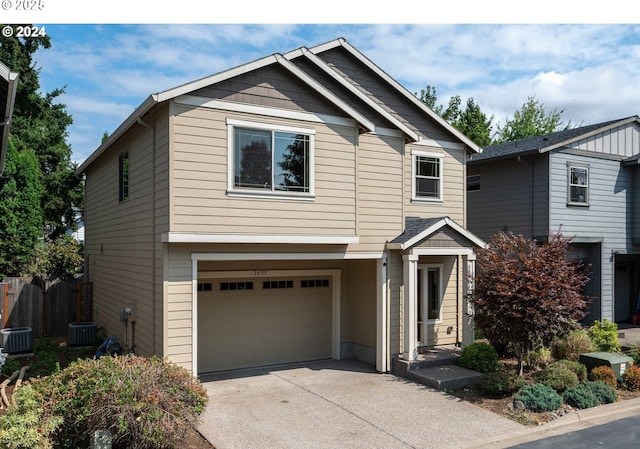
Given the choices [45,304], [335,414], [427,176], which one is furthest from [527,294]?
[45,304]

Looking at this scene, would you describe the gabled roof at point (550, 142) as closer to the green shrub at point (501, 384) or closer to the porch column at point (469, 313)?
the porch column at point (469, 313)

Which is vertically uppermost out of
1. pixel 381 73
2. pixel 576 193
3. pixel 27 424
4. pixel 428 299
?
pixel 381 73

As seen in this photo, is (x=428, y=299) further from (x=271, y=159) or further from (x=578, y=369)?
(x=271, y=159)

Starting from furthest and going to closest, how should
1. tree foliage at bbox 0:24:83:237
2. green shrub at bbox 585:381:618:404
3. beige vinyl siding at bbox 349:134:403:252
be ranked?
tree foliage at bbox 0:24:83:237
beige vinyl siding at bbox 349:134:403:252
green shrub at bbox 585:381:618:404

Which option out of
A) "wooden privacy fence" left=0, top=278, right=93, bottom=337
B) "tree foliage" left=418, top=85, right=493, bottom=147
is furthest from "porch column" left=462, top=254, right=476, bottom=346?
"tree foliage" left=418, top=85, right=493, bottom=147

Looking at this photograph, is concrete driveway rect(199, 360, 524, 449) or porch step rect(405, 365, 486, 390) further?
porch step rect(405, 365, 486, 390)

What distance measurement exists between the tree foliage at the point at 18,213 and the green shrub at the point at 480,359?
1671 cm

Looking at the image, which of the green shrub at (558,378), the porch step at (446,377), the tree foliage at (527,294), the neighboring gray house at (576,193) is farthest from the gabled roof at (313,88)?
the green shrub at (558,378)

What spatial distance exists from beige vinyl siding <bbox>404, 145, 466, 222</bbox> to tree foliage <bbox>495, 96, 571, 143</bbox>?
91.2 ft

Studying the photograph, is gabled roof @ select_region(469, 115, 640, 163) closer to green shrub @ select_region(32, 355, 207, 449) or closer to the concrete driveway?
the concrete driveway

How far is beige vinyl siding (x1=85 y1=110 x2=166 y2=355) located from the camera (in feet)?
34.6

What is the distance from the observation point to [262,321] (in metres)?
12.9

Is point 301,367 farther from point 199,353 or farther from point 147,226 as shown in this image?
point 147,226

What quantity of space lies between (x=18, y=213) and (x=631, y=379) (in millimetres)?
20952
